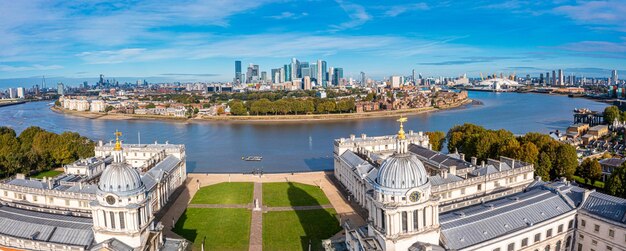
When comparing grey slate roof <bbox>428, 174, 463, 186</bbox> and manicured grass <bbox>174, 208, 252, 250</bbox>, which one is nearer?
manicured grass <bbox>174, 208, 252, 250</bbox>

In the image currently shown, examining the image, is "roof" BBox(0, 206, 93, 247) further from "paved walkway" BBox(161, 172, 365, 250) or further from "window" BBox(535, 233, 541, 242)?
"window" BBox(535, 233, 541, 242)

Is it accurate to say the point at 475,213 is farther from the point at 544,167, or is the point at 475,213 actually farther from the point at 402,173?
the point at 544,167

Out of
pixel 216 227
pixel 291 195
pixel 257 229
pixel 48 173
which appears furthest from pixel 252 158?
pixel 257 229

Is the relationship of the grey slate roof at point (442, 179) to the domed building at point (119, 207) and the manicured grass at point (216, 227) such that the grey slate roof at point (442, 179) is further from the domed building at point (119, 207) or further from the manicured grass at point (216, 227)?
the domed building at point (119, 207)

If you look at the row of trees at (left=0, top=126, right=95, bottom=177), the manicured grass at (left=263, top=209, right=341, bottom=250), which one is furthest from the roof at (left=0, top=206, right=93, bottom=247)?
the row of trees at (left=0, top=126, right=95, bottom=177)

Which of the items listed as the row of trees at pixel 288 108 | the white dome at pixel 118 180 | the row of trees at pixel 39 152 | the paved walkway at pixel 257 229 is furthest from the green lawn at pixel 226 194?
the row of trees at pixel 288 108

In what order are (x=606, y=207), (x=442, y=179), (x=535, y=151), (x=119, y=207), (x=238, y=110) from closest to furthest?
1. (x=119, y=207)
2. (x=606, y=207)
3. (x=442, y=179)
4. (x=535, y=151)
5. (x=238, y=110)

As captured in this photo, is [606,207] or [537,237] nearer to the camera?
[537,237]
